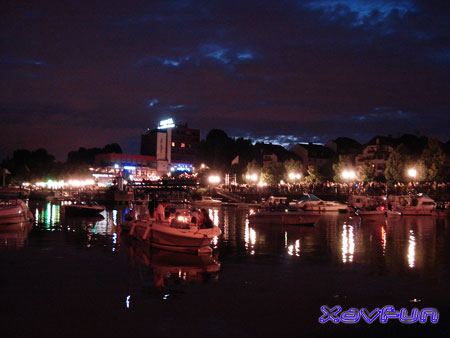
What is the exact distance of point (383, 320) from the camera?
1297 centimetres

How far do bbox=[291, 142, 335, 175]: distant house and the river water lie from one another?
102 metres

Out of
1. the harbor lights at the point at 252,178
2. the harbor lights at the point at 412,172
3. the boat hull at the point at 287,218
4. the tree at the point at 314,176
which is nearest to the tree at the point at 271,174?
the harbor lights at the point at 252,178

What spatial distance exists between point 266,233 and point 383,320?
77.1 feet

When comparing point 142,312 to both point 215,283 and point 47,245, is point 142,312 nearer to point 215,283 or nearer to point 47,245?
point 215,283

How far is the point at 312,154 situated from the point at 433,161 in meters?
51.7

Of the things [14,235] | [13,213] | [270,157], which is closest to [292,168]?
[270,157]

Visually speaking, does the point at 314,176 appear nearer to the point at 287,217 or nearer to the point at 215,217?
the point at 215,217

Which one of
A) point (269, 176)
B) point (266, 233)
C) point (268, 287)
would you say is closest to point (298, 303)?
point (268, 287)

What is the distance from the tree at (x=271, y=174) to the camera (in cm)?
11931

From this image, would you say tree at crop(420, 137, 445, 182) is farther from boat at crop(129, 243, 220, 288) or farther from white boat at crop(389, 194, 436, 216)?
boat at crop(129, 243, 220, 288)

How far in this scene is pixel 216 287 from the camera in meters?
16.7

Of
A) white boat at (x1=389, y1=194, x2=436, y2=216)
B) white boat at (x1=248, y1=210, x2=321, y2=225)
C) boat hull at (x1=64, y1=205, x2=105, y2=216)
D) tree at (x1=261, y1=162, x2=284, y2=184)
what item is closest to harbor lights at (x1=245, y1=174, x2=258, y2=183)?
tree at (x1=261, y1=162, x2=284, y2=184)

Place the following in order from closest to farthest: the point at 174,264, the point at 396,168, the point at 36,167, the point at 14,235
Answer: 1. the point at 174,264
2. the point at 14,235
3. the point at 396,168
4. the point at 36,167

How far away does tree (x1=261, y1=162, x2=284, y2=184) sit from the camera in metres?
119
